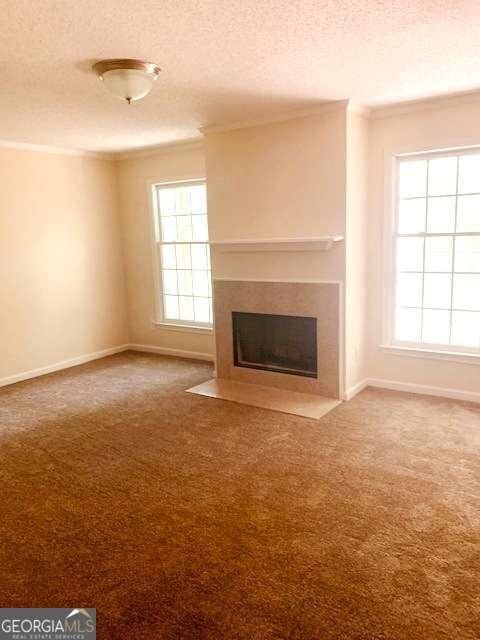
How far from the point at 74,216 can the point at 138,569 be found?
4462 mm

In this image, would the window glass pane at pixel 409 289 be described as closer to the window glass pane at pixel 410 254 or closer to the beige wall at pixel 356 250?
the window glass pane at pixel 410 254

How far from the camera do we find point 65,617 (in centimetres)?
186

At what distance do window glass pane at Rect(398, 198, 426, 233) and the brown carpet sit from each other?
150 cm

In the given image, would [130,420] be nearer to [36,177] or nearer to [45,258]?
[45,258]

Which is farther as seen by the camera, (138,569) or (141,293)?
(141,293)

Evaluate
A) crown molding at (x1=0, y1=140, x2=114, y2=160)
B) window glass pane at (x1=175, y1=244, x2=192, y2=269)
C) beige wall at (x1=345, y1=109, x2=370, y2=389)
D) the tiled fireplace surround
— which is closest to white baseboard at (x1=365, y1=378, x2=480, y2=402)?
beige wall at (x1=345, y1=109, x2=370, y2=389)

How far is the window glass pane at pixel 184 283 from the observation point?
18.9ft

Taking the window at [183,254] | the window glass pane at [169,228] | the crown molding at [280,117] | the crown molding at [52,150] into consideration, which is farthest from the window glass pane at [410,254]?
the crown molding at [52,150]

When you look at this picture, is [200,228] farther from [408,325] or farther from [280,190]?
[408,325]

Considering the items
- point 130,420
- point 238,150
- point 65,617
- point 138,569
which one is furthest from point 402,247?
point 65,617

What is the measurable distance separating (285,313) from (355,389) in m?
0.94

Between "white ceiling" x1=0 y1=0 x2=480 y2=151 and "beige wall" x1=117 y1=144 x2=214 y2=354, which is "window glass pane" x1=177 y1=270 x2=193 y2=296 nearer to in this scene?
"beige wall" x1=117 y1=144 x2=214 y2=354

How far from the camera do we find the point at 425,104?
380 centimetres

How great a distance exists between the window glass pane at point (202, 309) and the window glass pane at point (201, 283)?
76 millimetres
